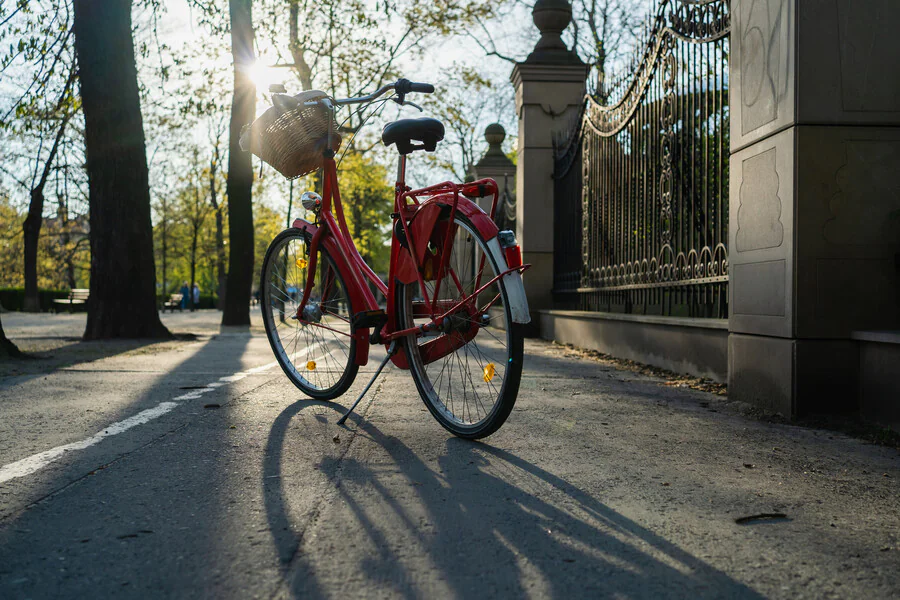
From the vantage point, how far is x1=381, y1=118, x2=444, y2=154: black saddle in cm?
367

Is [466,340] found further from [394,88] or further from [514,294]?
[394,88]

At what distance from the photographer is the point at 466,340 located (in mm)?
3635

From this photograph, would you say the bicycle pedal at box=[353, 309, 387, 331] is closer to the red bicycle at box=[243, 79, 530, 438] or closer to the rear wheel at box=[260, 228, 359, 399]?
the red bicycle at box=[243, 79, 530, 438]

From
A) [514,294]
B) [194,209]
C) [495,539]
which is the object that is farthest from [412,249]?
[194,209]

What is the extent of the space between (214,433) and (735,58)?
3.87 metres

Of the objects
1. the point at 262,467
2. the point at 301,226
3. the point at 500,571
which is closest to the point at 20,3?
the point at 301,226

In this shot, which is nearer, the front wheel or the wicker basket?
the front wheel

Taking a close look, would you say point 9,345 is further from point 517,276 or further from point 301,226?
point 517,276

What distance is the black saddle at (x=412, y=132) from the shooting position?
3.67 metres

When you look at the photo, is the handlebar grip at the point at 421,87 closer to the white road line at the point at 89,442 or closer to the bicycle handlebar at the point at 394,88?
the bicycle handlebar at the point at 394,88

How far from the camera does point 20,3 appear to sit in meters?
9.02

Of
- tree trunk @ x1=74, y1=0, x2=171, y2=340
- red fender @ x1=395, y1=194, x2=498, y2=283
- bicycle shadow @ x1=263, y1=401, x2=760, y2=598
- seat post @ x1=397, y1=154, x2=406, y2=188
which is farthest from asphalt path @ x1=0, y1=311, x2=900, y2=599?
tree trunk @ x1=74, y1=0, x2=171, y2=340

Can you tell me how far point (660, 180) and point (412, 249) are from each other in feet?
13.3

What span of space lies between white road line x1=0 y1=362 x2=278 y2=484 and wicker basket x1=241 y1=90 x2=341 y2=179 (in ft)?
4.92
